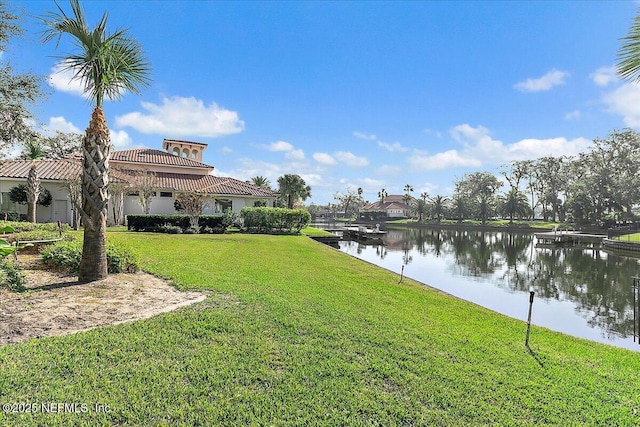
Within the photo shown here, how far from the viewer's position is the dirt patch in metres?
4.60

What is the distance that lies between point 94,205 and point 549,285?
704 inches

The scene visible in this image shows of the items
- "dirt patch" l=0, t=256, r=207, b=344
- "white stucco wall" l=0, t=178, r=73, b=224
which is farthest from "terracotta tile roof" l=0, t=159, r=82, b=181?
"dirt patch" l=0, t=256, r=207, b=344

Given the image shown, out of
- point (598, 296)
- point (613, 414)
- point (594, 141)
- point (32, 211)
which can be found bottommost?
point (598, 296)

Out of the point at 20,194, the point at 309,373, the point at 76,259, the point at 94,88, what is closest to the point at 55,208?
the point at 20,194

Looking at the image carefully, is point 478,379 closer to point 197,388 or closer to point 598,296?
point 197,388

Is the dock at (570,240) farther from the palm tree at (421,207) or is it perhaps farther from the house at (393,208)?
the house at (393,208)

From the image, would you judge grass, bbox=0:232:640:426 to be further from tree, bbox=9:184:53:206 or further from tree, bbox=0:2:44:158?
tree, bbox=9:184:53:206

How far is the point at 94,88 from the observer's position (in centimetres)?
741

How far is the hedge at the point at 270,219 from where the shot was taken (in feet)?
85.1

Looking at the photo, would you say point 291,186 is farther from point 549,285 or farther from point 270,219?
point 549,285

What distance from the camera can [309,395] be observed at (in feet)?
11.3

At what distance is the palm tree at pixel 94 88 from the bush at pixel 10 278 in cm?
102

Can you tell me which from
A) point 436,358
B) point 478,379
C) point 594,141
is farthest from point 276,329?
point 594,141

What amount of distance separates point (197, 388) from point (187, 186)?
26.9 metres
